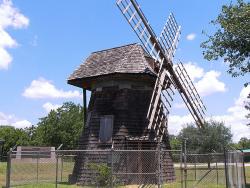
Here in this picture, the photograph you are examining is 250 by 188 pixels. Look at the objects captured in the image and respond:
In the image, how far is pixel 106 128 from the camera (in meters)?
24.0

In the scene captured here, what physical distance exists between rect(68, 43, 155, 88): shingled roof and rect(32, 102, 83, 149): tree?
58.3 metres

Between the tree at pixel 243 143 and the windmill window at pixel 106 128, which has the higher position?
the tree at pixel 243 143

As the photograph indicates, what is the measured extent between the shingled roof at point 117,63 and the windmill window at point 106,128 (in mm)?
2444

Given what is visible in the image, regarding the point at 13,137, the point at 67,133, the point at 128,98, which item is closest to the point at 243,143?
Result: the point at 67,133

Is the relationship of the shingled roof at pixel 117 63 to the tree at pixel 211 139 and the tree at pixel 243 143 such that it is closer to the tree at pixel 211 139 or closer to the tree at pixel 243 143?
the tree at pixel 211 139

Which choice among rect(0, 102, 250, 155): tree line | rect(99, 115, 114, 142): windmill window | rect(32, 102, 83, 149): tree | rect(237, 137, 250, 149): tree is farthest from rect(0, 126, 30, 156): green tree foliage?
rect(99, 115, 114, 142): windmill window

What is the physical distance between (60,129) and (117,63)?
213ft

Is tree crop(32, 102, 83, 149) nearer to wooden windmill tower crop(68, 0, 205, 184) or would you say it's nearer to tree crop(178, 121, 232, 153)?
tree crop(178, 121, 232, 153)

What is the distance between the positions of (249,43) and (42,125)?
2866 inches

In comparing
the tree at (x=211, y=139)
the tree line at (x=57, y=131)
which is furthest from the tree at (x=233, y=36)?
the tree line at (x=57, y=131)

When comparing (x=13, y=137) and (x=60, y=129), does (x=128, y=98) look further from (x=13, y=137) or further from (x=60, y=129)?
(x=13, y=137)

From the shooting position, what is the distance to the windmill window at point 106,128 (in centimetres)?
2366

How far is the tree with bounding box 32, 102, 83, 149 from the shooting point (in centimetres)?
8562

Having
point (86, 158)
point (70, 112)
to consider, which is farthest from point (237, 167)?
point (70, 112)
